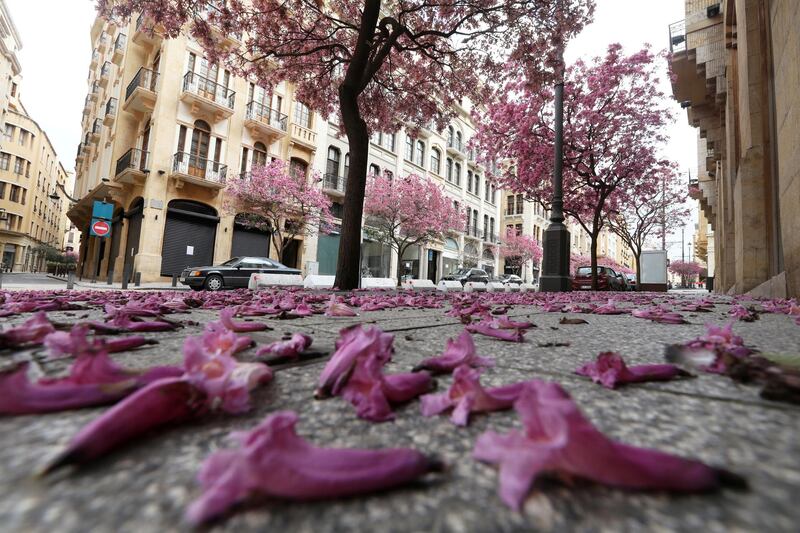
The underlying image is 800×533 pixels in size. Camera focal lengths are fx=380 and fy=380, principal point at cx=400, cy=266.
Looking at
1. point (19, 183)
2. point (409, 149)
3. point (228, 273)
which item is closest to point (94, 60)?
point (19, 183)

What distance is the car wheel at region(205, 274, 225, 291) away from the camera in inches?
569

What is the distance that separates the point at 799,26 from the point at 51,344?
21.4 ft

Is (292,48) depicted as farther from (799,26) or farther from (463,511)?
(463,511)

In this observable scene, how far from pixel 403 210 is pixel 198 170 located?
1140cm

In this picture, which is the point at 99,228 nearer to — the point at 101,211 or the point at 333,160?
the point at 101,211

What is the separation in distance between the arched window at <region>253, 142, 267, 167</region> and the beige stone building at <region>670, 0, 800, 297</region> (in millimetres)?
19791

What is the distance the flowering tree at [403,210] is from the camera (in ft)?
76.4

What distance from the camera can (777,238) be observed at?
717 cm

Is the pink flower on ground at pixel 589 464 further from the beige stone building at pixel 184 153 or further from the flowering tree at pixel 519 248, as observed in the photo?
the flowering tree at pixel 519 248

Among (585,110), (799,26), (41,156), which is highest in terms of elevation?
(41,156)

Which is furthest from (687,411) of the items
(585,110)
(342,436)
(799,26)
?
(585,110)

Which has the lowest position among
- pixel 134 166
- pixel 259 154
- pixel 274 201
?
pixel 274 201

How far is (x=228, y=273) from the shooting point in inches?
595

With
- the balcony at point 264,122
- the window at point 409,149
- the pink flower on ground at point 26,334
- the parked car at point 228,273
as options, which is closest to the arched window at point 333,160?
the balcony at point 264,122
